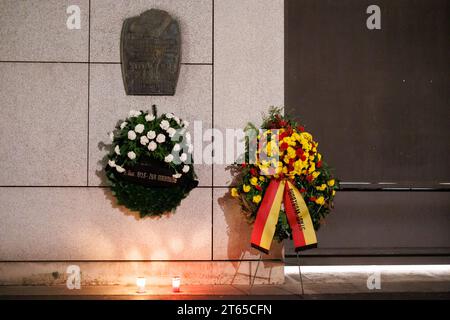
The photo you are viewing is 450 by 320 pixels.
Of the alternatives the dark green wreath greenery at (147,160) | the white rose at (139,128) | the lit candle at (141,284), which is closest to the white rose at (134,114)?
the dark green wreath greenery at (147,160)

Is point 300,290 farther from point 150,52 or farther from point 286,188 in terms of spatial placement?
point 150,52

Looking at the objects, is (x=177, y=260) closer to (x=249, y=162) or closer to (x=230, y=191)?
(x=230, y=191)

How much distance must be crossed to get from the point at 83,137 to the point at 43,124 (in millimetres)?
442

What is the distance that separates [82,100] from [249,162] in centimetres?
192

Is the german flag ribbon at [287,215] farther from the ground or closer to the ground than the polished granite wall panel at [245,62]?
closer to the ground

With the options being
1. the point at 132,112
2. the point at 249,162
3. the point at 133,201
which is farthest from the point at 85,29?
the point at 249,162

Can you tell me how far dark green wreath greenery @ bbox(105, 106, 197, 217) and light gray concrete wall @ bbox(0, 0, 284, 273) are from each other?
31 cm

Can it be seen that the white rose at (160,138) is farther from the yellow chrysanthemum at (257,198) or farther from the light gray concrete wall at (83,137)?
the yellow chrysanthemum at (257,198)

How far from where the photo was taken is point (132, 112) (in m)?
5.06

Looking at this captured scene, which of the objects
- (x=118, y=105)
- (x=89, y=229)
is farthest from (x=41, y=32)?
(x=89, y=229)

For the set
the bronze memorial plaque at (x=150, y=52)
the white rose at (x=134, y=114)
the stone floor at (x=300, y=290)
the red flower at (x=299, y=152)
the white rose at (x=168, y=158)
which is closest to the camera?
the red flower at (x=299, y=152)

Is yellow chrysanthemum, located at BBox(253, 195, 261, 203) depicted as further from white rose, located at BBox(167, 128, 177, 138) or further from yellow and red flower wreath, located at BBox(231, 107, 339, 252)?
white rose, located at BBox(167, 128, 177, 138)

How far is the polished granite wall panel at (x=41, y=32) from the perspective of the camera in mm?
5309

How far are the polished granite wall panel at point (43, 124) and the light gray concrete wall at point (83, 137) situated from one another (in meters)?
0.01
